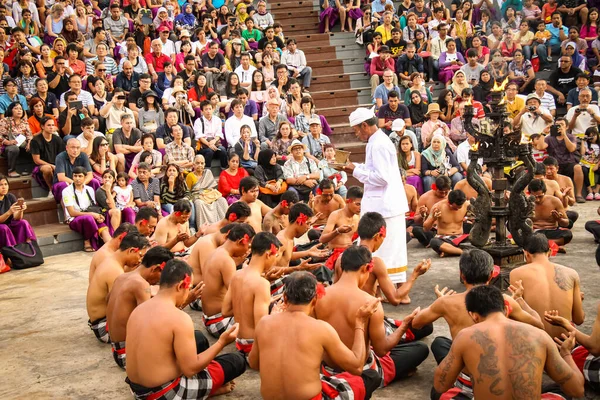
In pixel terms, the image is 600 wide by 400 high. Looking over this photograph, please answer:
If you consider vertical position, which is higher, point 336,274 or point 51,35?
point 51,35

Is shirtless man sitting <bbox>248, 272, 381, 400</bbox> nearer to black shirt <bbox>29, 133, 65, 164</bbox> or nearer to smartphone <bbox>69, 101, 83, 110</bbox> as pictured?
black shirt <bbox>29, 133, 65, 164</bbox>

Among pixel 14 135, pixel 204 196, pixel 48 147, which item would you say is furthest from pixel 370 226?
pixel 14 135

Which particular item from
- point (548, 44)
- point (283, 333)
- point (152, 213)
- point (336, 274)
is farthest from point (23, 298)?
point (548, 44)

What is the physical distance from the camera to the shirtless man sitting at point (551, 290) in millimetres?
5566

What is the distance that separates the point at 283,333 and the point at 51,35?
38.1 feet

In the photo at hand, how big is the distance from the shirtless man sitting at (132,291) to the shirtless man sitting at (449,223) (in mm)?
4241

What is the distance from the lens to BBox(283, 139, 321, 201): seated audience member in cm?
1181

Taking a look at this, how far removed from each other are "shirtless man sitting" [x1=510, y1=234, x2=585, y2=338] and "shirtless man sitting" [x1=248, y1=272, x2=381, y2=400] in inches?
61.5

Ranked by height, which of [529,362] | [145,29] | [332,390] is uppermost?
[145,29]

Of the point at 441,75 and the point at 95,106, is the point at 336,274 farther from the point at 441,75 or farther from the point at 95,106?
the point at 441,75

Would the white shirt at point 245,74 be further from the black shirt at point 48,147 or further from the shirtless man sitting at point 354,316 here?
the shirtless man sitting at point 354,316

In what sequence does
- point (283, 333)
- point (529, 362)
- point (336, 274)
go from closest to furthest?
point (529, 362) < point (283, 333) < point (336, 274)

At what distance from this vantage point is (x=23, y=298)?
8508mm

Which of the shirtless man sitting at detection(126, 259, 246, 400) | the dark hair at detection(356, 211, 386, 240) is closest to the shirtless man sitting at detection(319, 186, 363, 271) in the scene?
the dark hair at detection(356, 211, 386, 240)
